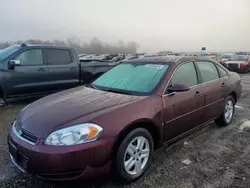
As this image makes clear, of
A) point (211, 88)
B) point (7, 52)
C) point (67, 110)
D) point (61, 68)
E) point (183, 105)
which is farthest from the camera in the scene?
point (61, 68)

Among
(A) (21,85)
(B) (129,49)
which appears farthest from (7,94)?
(B) (129,49)

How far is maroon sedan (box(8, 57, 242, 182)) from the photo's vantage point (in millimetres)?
2344

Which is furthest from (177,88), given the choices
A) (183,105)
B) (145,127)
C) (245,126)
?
(245,126)

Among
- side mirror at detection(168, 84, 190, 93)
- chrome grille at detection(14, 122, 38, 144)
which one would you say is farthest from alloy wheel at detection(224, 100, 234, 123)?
chrome grille at detection(14, 122, 38, 144)

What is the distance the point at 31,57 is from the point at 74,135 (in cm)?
482

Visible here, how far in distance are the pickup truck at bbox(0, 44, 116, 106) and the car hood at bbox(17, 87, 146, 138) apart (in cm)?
332

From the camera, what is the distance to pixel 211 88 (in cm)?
415

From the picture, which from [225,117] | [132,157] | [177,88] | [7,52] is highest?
[7,52]

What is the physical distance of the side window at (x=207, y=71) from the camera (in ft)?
13.5

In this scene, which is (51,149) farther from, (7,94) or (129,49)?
(129,49)

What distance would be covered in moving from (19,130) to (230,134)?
3697 millimetres

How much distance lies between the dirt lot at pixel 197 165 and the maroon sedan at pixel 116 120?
0.29m

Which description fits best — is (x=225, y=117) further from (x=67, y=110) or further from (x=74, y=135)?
(x=74, y=135)

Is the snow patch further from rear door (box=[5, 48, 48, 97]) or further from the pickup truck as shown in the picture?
rear door (box=[5, 48, 48, 97])
